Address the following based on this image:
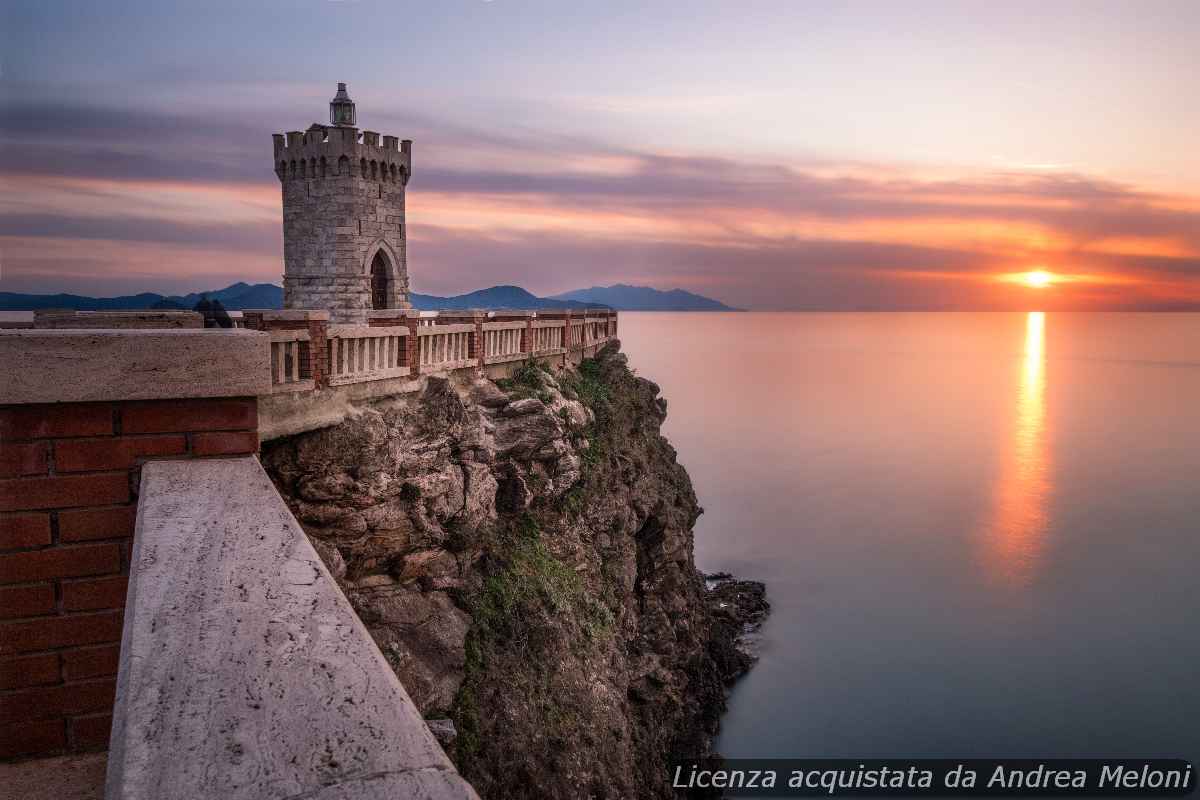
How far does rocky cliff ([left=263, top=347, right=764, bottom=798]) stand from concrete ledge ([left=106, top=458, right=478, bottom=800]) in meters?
7.71

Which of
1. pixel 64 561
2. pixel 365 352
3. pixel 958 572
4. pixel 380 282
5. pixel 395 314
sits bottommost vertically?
pixel 958 572

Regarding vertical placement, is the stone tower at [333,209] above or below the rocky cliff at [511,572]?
above

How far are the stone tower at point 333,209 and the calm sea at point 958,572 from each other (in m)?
18.6

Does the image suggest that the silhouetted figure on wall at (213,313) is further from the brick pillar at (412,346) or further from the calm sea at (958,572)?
the calm sea at (958,572)

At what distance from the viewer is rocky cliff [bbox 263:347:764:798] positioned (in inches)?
429

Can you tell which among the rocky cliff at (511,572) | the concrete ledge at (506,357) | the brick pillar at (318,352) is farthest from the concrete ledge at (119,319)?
the concrete ledge at (506,357)

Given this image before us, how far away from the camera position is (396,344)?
504 inches

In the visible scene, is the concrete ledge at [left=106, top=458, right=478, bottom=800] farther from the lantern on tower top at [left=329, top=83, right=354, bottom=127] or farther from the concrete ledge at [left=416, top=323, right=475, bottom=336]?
the lantern on tower top at [left=329, top=83, right=354, bottom=127]

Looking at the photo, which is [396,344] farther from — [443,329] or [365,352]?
[443,329]

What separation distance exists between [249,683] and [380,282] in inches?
1090

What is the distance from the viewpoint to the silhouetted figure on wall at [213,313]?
41.7 feet

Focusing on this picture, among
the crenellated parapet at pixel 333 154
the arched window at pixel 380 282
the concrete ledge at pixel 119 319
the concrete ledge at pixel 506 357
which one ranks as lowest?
the concrete ledge at pixel 506 357

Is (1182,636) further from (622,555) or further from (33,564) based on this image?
(33,564)

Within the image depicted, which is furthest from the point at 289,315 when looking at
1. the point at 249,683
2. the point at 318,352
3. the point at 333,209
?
the point at 333,209
